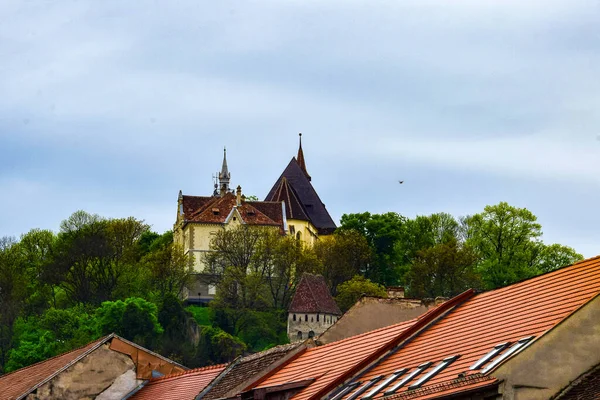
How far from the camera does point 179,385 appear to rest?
40406mm

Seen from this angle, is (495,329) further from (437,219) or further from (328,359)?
(437,219)

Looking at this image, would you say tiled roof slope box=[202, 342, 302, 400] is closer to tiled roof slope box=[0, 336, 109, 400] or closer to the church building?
tiled roof slope box=[0, 336, 109, 400]

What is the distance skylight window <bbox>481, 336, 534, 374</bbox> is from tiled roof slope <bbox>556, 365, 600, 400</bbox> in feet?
2.66

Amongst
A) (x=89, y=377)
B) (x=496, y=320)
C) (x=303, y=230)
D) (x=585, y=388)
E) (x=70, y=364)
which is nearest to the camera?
(x=585, y=388)

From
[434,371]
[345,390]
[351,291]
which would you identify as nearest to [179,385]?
[345,390]

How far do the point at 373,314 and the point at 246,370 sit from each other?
655 centimetres

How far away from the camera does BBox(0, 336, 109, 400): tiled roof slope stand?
43.1 m

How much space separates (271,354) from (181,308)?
11104 cm

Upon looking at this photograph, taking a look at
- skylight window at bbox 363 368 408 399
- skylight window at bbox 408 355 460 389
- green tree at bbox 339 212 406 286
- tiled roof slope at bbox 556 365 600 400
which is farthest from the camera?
green tree at bbox 339 212 406 286

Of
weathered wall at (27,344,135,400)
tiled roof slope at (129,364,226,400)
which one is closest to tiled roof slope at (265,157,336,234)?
weathered wall at (27,344,135,400)

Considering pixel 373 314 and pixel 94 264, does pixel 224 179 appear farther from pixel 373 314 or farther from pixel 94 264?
pixel 373 314

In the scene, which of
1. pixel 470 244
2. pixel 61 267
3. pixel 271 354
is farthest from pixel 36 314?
pixel 271 354

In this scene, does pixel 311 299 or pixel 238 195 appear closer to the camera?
pixel 311 299

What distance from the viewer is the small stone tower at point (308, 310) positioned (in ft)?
477
